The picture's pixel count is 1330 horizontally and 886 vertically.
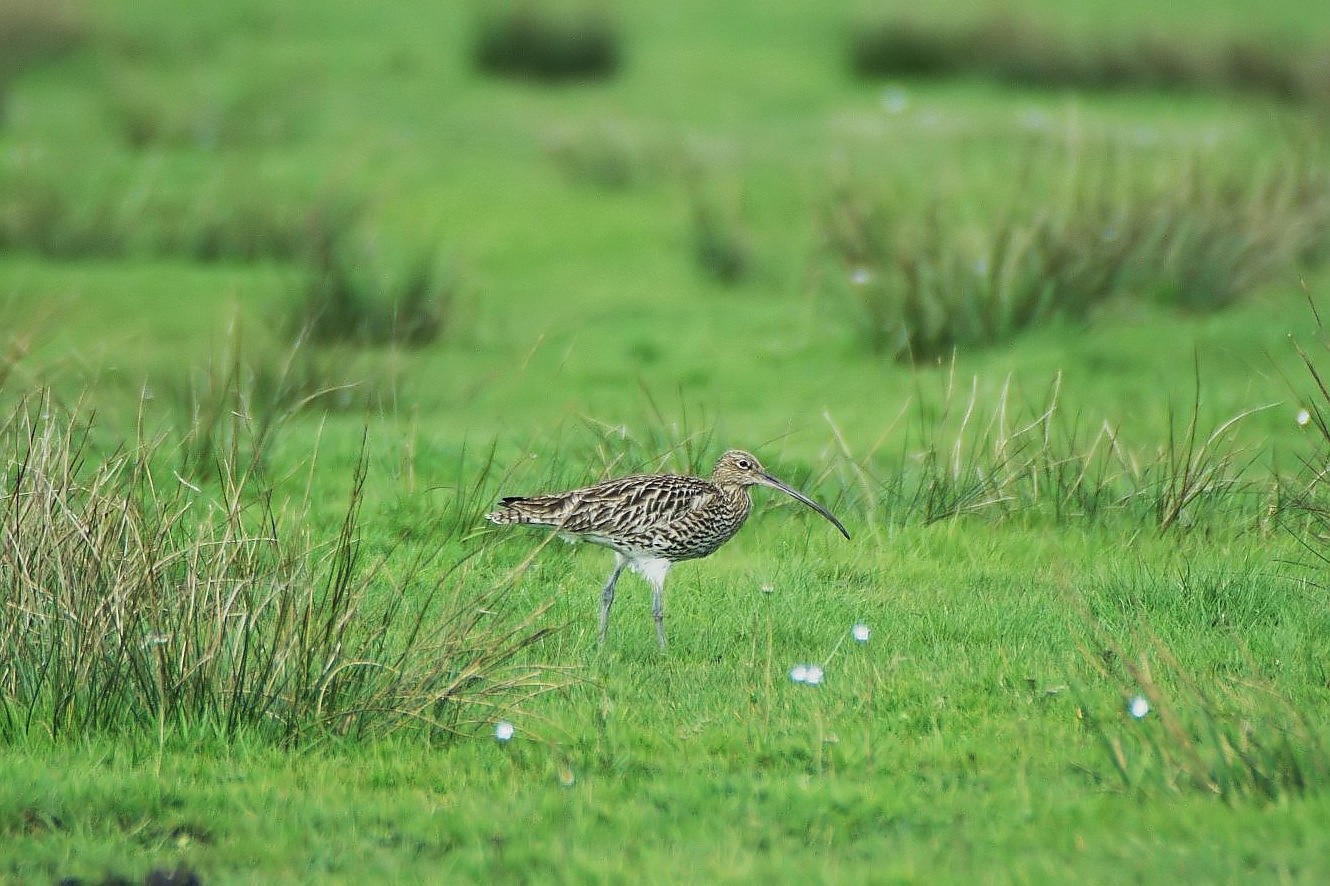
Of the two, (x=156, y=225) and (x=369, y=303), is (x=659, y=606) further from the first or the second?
(x=156, y=225)

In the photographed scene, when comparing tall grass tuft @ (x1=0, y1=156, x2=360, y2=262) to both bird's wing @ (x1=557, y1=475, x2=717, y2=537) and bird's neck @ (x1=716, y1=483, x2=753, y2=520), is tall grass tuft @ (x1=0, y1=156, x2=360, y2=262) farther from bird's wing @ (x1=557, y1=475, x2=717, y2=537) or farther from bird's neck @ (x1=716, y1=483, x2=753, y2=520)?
bird's wing @ (x1=557, y1=475, x2=717, y2=537)

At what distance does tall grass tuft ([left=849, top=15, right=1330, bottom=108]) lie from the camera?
918 inches

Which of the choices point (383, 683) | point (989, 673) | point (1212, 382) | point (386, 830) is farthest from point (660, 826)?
point (1212, 382)

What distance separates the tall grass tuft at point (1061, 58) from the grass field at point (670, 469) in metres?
4.96

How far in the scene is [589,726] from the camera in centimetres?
607

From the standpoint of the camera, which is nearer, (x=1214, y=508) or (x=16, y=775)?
(x=16, y=775)

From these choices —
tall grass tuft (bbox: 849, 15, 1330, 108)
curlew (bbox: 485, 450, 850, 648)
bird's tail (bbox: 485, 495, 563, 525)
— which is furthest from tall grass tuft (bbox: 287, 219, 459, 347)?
tall grass tuft (bbox: 849, 15, 1330, 108)

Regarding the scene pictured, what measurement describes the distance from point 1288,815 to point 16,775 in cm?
Result: 359

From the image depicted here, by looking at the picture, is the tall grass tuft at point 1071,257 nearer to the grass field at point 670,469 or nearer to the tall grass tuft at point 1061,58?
the grass field at point 670,469

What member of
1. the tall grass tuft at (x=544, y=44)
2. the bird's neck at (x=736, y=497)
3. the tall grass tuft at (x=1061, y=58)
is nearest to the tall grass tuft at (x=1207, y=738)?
the bird's neck at (x=736, y=497)

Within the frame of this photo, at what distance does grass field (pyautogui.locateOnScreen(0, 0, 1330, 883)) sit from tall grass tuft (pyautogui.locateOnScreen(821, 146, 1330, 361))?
0.03 m

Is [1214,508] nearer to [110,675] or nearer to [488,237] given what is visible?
[110,675]

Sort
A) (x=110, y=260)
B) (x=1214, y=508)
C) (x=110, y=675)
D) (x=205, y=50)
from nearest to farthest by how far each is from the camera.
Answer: (x=110, y=675) < (x=1214, y=508) < (x=110, y=260) < (x=205, y=50)

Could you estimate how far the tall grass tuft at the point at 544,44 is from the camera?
76.1 ft
